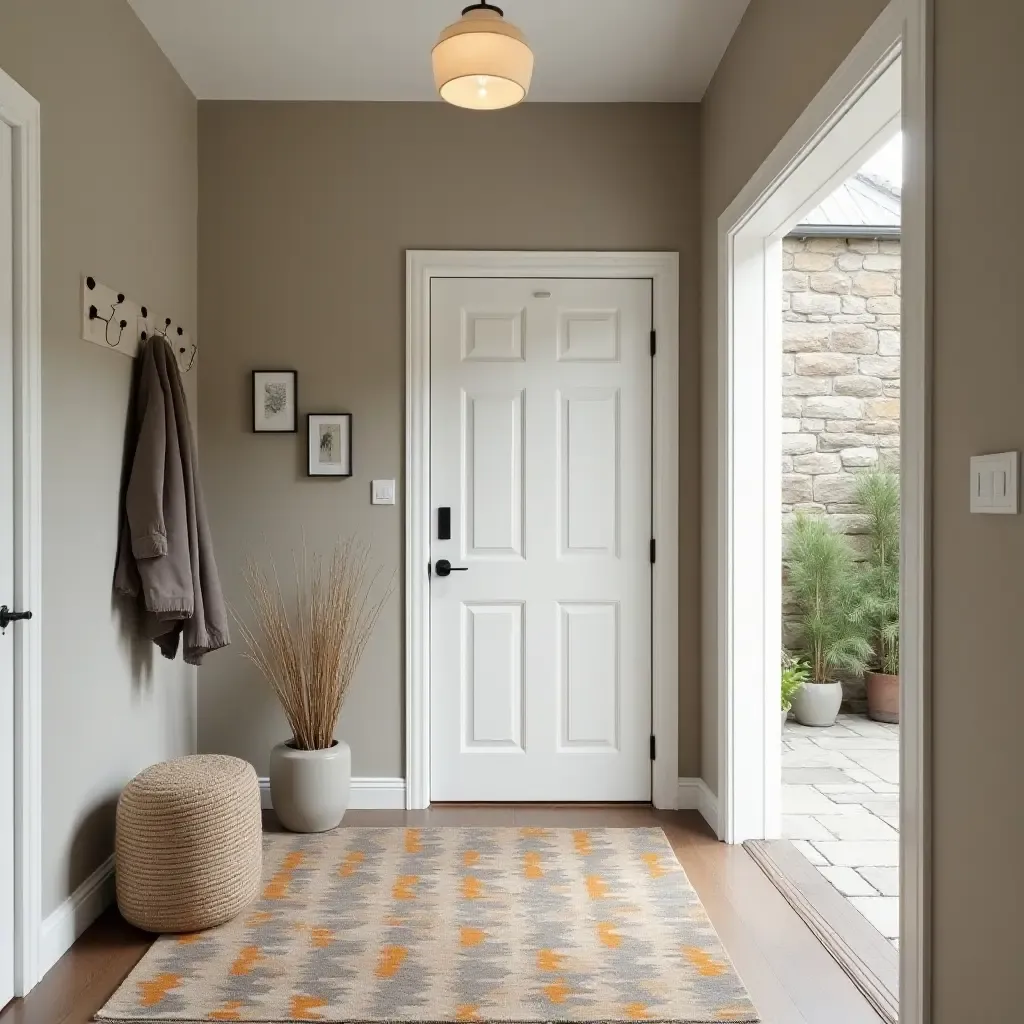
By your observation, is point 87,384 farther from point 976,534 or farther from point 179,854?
point 976,534

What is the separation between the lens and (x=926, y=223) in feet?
5.81

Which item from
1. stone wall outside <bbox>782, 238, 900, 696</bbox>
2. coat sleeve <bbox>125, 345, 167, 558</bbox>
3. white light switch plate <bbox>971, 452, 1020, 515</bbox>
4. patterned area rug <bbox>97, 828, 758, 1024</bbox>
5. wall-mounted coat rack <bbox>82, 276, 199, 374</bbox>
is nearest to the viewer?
white light switch plate <bbox>971, 452, 1020, 515</bbox>

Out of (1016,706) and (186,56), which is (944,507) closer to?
(1016,706)

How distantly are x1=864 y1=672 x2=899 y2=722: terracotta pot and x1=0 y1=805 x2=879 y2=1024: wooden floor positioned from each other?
2.20 meters

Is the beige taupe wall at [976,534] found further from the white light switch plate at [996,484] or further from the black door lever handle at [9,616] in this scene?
the black door lever handle at [9,616]

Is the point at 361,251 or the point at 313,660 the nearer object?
the point at 313,660

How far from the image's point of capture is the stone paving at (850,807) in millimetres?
3004

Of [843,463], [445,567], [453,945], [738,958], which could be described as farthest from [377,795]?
[843,463]

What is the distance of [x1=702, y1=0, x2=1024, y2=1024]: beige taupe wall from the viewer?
1.50 m

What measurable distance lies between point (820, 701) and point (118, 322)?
3.94m

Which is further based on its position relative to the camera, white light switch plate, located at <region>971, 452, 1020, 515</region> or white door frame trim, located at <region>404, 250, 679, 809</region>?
white door frame trim, located at <region>404, 250, 679, 809</region>

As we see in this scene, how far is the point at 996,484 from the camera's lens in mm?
1528

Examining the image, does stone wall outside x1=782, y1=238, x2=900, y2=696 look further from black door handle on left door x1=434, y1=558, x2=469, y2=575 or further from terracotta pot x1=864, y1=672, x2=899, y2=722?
black door handle on left door x1=434, y1=558, x2=469, y2=575

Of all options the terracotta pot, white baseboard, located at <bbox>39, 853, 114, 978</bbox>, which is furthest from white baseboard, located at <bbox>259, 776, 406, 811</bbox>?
the terracotta pot
